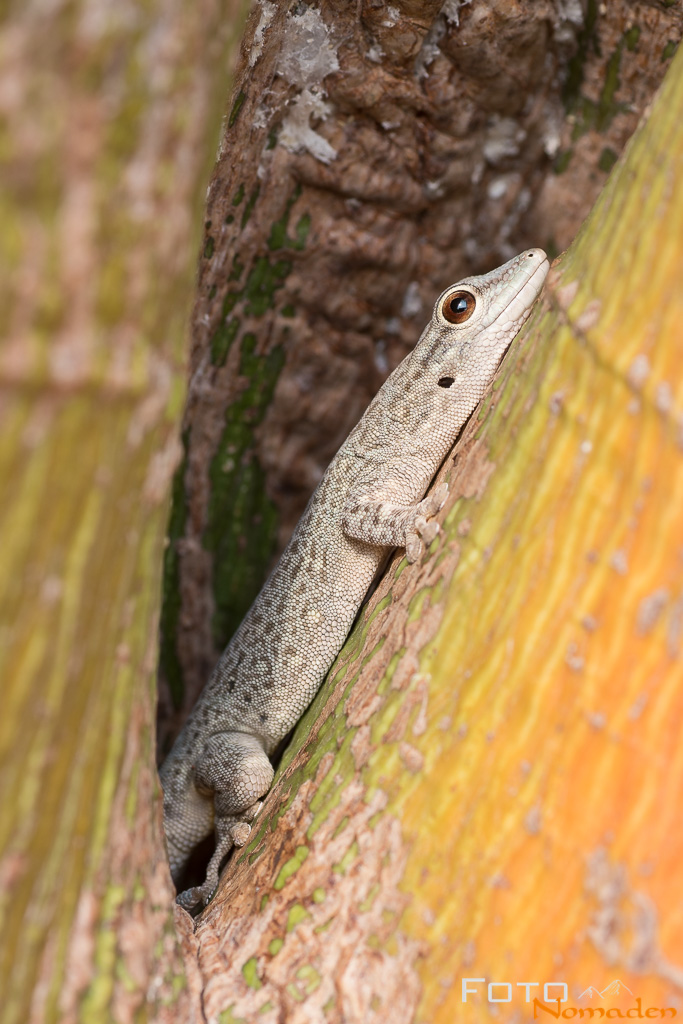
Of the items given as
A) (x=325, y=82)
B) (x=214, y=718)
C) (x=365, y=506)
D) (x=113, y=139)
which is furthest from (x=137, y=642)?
(x=325, y=82)

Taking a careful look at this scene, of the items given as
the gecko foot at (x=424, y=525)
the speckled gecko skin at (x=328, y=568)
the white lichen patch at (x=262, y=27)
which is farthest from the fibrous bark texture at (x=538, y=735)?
the white lichen patch at (x=262, y=27)

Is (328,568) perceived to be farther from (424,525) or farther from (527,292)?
(527,292)

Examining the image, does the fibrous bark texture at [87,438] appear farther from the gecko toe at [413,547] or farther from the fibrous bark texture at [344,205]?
the fibrous bark texture at [344,205]

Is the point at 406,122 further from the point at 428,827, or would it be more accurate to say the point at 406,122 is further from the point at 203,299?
the point at 428,827

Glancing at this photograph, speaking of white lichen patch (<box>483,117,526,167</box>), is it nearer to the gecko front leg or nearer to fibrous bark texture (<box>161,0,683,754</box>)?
fibrous bark texture (<box>161,0,683,754</box>)

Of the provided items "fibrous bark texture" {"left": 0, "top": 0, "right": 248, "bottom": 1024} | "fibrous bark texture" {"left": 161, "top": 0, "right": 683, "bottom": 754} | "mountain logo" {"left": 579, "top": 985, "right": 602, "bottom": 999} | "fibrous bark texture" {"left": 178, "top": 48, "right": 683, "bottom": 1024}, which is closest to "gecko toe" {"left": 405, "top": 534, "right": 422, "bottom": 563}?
"fibrous bark texture" {"left": 178, "top": 48, "right": 683, "bottom": 1024}

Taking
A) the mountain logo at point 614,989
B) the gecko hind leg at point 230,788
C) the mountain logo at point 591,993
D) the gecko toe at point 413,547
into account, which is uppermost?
the gecko toe at point 413,547
